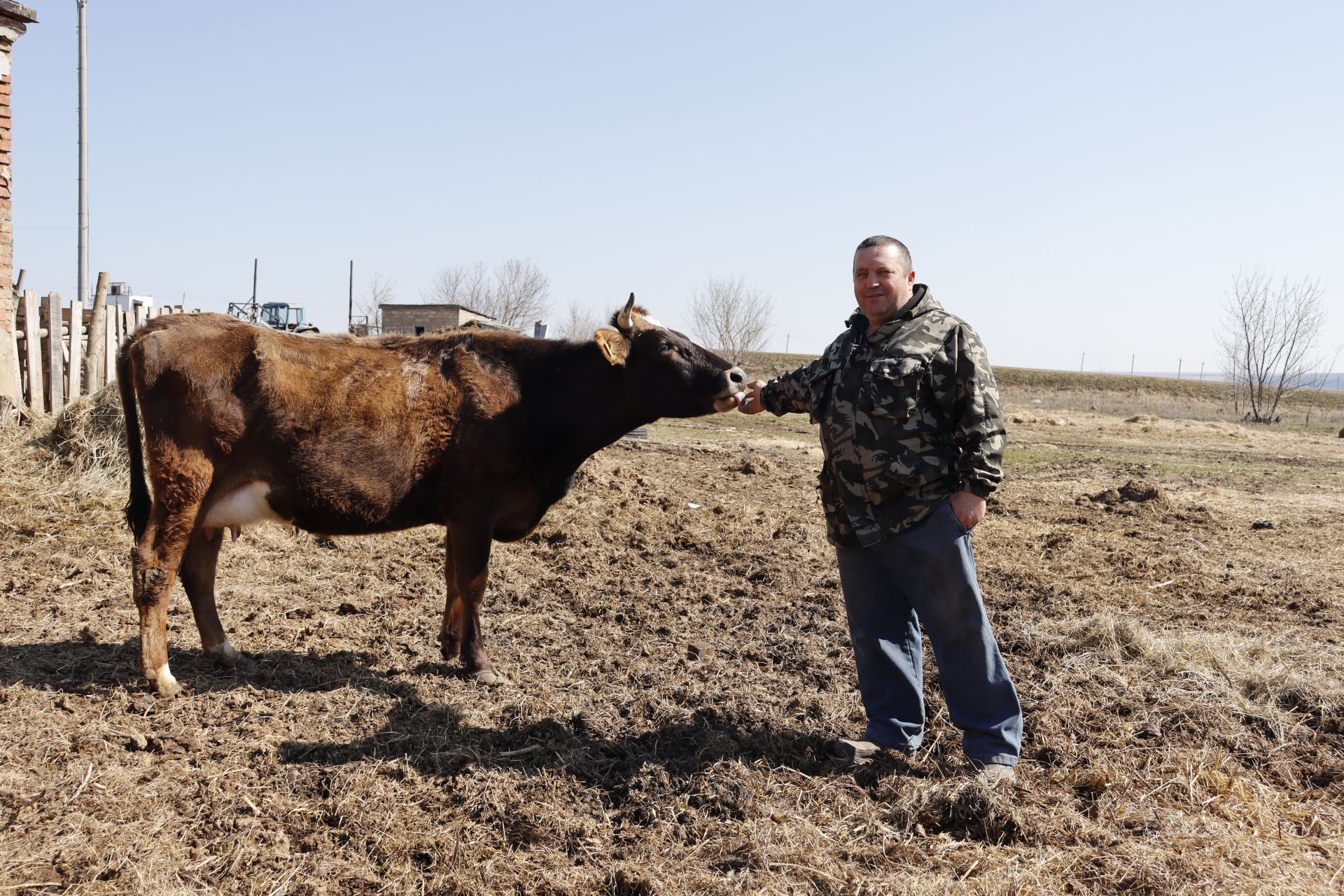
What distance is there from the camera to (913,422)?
3.91 metres

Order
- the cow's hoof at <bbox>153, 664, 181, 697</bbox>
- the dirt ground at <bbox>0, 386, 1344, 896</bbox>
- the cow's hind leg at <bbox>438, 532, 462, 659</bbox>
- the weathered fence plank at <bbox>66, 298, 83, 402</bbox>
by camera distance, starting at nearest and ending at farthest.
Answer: the dirt ground at <bbox>0, 386, 1344, 896</bbox> < the cow's hoof at <bbox>153, 664, 181, 697</bbox> < the cow's hind leg at <bbox>438, 532, 462, 659</bbox> < the weathered fence plank at <bbox>66, 298, 83, 402</bbox>

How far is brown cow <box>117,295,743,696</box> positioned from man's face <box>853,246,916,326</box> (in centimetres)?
164

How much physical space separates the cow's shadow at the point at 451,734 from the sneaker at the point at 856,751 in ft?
0.24

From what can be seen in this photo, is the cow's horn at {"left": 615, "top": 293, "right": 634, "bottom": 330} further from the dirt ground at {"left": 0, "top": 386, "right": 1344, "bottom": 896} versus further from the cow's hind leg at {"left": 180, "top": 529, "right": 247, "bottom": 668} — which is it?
the cow's hind leg at {"left": 180, "top": 529, "right": 247, "bottom": 668}

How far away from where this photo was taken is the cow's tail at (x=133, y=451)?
5.11 meters

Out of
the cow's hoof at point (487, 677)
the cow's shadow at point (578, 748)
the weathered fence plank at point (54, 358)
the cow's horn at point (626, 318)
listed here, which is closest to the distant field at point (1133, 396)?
the weathered fence plank at point (54, 358)

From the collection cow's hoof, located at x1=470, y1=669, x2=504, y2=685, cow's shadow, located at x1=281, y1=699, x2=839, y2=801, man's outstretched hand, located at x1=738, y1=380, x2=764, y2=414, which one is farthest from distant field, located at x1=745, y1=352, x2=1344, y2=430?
cow's shadow, located at x1=281, y1=699, x2=839, y2=801

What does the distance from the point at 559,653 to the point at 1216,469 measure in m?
15.1

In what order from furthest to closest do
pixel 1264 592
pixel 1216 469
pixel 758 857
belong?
pixel 1216 469
pixel 1264 592
pixel 758 857

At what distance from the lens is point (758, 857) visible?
3.43 meters

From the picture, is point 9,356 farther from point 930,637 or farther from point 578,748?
point 930,637

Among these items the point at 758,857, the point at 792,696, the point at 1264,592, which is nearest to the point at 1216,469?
the point at 1264,592

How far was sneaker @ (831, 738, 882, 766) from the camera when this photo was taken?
4234mm

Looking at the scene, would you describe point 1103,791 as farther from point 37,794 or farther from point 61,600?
point 61,600
